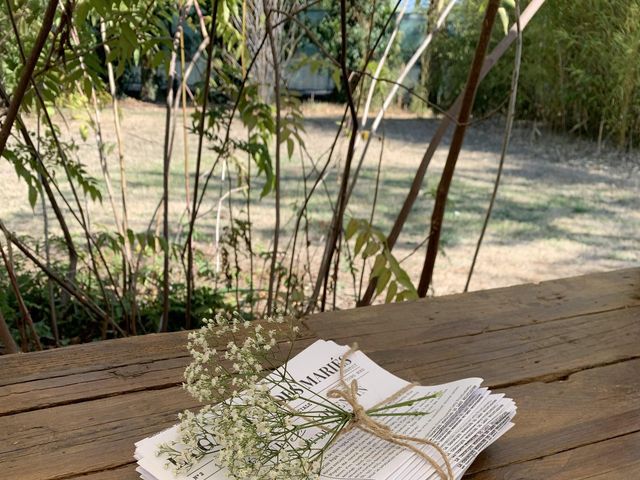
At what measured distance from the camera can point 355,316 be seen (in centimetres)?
113

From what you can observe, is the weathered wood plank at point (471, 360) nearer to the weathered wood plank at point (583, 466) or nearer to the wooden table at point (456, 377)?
the wooden table at point (456, 377)

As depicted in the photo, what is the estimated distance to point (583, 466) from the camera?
784 mm

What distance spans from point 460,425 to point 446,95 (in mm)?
3535

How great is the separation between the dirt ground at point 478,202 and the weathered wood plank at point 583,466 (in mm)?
2043

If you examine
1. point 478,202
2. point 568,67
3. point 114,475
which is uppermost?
point 568,67

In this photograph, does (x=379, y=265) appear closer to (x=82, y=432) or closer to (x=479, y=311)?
(x=479, y=311)

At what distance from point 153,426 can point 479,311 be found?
0.54 metres

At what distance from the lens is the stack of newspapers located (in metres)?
0.71

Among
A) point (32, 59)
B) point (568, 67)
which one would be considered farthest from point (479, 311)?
point (568, 67)

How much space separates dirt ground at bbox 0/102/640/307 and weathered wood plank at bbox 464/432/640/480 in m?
2.04

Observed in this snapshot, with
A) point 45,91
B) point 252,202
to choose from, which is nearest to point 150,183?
point 252,202

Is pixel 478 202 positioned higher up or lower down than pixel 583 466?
lower down

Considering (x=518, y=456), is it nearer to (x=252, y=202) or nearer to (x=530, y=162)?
(x=252, y=202)

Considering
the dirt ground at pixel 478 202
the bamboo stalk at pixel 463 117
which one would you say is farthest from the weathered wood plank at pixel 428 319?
the dirt ground at pixel 478 202
